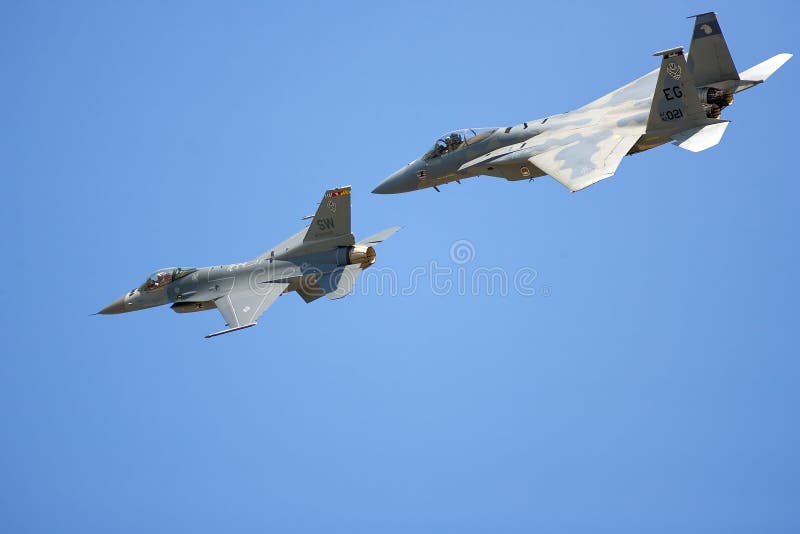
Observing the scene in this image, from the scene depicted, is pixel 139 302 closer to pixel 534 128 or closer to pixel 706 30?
pixel 534 128

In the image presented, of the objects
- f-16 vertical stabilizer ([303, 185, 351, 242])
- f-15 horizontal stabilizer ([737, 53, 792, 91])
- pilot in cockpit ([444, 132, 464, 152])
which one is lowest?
f-16 vertical stabilizer ([303, 185, 351, 242])

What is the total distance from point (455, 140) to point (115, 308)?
11.1 m

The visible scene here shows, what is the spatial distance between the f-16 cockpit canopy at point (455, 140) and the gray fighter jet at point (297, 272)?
11.1ft

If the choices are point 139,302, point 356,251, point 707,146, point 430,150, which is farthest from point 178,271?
point 707,146

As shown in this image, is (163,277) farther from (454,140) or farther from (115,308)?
(454,140)

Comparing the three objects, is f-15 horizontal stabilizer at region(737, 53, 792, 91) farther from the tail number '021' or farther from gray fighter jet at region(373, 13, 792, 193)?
the tail number '021'

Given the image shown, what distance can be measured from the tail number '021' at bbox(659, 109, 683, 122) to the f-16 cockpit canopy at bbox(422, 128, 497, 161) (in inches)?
219

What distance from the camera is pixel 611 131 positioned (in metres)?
35.7

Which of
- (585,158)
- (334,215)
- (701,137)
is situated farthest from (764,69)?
(334,215)

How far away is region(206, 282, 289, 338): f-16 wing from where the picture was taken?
115 feet

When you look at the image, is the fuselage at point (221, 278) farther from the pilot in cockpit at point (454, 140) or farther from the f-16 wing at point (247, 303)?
the pilot in cockpit at point (454, 140)

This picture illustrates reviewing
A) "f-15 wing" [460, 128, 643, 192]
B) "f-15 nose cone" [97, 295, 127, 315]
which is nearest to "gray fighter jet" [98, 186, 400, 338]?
"f-15 nose cone" [97, 295, 127, 315]

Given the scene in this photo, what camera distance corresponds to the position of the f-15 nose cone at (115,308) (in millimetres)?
38188

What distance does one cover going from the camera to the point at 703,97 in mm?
35406
